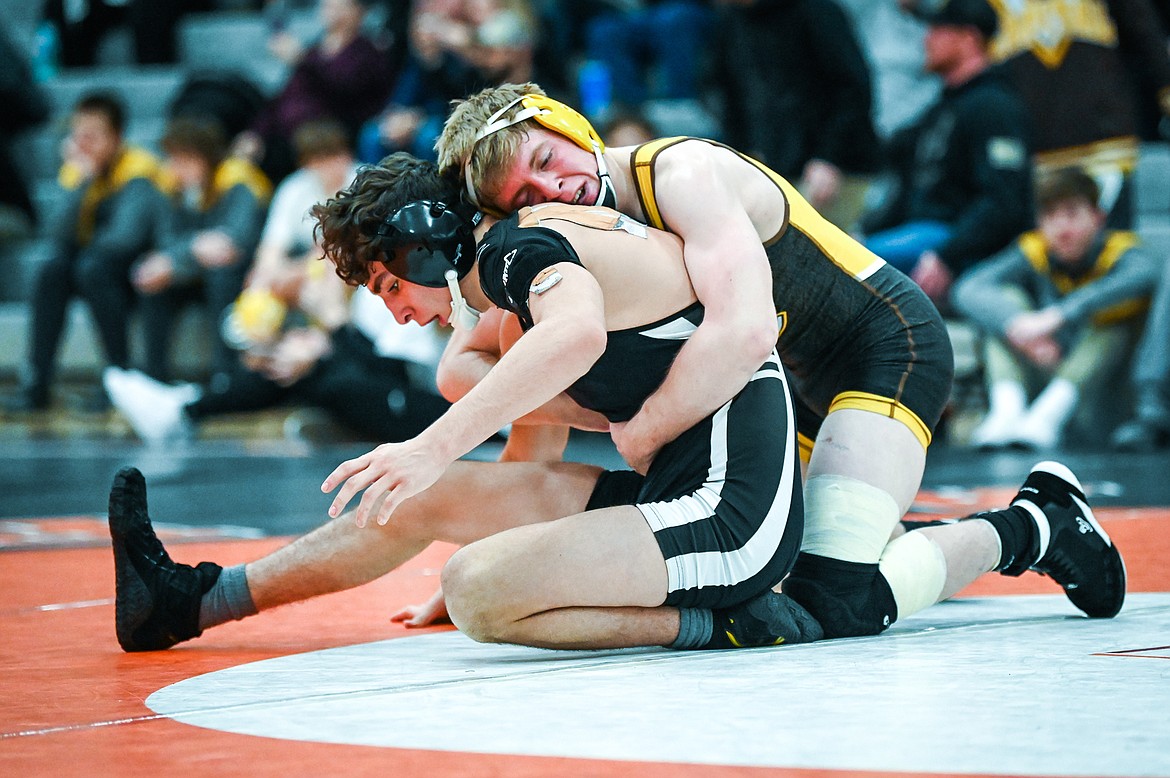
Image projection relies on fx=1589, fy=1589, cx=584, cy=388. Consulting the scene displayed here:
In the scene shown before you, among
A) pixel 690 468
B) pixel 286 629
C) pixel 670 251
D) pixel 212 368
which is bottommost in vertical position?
pixel 212 368

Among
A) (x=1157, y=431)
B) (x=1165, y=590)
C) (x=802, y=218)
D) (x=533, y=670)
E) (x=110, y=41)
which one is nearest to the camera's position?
(x=533, y=670)

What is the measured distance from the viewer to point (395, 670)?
2404 millimetres

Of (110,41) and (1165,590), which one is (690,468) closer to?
(1165,590)

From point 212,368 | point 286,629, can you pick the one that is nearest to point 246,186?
point 212,368

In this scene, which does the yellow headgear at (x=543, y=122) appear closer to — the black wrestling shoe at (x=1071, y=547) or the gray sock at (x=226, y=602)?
the gray sock at (x=226, y=602)

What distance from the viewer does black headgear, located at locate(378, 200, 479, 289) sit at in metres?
2.62

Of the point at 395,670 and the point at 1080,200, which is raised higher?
the point at 1080,200

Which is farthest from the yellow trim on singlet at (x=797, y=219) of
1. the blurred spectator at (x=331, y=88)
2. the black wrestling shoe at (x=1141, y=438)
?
the blurred spectator at (x=331, y=88)

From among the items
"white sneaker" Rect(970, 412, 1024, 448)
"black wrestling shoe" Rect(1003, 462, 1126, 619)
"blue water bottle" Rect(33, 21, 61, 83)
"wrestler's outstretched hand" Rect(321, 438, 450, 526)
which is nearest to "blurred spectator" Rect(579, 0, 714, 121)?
"white sneaker" Rect(970, 412, 1024, 448)

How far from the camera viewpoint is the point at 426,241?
8.63ft

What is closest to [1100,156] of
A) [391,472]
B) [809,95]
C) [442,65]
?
[809,95]

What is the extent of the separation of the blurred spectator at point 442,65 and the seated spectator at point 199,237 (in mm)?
752

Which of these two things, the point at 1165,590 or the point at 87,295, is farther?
the point at 87,295

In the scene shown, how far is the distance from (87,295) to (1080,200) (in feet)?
18.2
